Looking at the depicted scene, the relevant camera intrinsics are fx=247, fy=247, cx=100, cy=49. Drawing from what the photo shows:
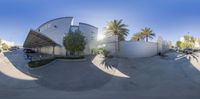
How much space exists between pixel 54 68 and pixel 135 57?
50.6 ft

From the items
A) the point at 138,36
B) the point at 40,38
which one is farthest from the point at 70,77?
the point at 138,36

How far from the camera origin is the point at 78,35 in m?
43.7

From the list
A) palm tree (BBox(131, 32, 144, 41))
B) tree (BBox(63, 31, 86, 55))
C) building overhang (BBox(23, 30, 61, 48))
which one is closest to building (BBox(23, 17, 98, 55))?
building overhang (BBox(23, 30, 61, 48))

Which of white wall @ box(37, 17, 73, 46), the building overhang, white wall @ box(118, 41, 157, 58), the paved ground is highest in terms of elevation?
white wall @ box(37, 17, 73, 46)

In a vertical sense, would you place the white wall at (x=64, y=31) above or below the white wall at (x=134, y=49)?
above

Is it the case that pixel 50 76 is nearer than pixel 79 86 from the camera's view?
No

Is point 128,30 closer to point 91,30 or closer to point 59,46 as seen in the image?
point 91,30

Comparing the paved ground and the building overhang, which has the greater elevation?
the building overhang

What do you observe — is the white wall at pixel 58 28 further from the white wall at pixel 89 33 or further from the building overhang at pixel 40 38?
the white wall at pixel 89 33

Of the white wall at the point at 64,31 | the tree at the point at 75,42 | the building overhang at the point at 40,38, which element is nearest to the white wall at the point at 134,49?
the tree at the point at 75,42

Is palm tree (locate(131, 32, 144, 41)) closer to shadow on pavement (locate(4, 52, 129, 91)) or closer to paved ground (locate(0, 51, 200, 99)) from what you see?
paved ground (locate(0, 51, 200, 99))

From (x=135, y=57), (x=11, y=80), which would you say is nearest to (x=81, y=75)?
(x=11, y=80)

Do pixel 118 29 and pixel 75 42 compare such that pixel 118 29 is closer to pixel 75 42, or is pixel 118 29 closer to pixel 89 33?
pixel 89 33

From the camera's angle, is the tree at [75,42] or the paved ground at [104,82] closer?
the paved ground at [104,82]
